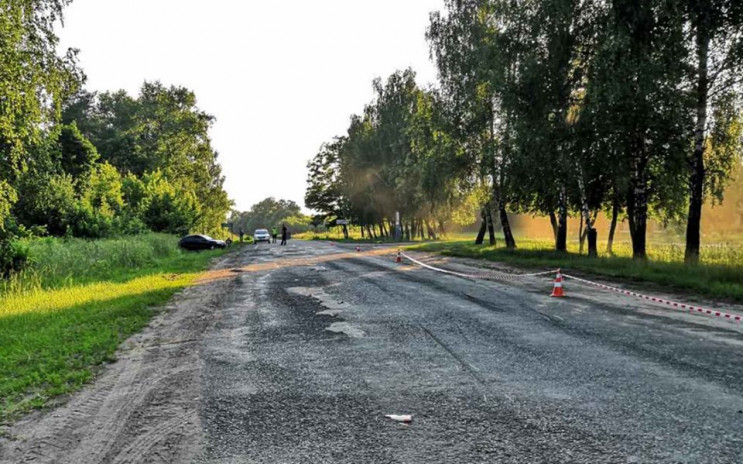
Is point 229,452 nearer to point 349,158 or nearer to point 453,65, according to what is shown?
point 453,65

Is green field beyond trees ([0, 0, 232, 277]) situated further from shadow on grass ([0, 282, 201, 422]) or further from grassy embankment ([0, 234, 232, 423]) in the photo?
shadow on grass ([0, 282, 201, 422])

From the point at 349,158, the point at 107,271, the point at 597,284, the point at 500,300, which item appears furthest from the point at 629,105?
the point at 349,158

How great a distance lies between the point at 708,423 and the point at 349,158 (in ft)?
162

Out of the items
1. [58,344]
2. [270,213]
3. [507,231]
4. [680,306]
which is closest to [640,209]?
[680,306]

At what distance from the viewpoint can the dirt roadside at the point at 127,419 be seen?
11.1 feet

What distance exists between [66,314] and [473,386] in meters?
8.13

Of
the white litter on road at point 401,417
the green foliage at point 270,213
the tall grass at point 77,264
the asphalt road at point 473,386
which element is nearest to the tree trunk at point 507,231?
the asphalt road at point 473,386

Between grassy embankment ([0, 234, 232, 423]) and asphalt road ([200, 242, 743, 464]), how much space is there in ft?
5.21

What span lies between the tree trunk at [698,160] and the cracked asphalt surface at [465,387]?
7095 millimetres

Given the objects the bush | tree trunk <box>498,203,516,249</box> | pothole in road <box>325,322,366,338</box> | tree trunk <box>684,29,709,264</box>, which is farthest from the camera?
tree trunk <box>498,203,516,249</box>

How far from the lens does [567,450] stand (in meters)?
3.22

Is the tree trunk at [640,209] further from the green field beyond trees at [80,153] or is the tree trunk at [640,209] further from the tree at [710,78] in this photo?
the green field beyond trees at [80,153]

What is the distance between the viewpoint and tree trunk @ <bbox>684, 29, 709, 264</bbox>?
13.9m

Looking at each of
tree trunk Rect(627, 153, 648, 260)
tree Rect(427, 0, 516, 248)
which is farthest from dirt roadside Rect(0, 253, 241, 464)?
tree Rect(427, 0, 516, 248)
